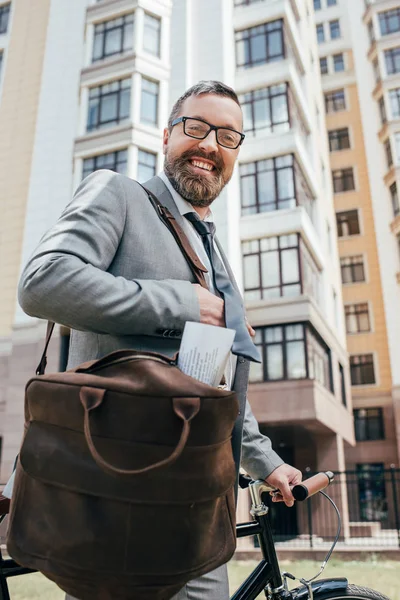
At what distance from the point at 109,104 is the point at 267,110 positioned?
210 inches

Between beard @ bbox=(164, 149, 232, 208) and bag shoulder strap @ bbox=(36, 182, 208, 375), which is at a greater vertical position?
beard @ bbox=(164, 149, 232, 208)

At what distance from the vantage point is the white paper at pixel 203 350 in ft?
4.18

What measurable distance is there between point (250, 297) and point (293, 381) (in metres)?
2.92

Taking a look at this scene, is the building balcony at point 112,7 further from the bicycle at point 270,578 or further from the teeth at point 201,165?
the bicycle at point 270,578

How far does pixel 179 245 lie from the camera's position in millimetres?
1724

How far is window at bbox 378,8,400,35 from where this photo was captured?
27.3 m

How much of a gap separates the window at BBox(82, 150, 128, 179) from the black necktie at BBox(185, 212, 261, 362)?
51.5ft

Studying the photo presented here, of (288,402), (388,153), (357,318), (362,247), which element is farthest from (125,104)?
(357,318)

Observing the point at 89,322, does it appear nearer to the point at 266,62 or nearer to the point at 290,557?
the point at 290,557

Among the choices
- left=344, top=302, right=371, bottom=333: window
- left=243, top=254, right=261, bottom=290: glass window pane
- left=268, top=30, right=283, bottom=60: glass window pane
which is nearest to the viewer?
left=243, top=254, right=261, bottom=290: glass window pane

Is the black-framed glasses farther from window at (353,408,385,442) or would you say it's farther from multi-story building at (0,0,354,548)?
window at (353,408,385,442)

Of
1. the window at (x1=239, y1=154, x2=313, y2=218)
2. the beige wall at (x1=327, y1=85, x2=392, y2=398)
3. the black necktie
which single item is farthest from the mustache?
the beige wall at (x1=327, y1=85, x2=392, y2=398)

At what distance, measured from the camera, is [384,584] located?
711 centimetres

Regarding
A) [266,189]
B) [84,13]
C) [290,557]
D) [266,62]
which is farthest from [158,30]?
[290,557]
